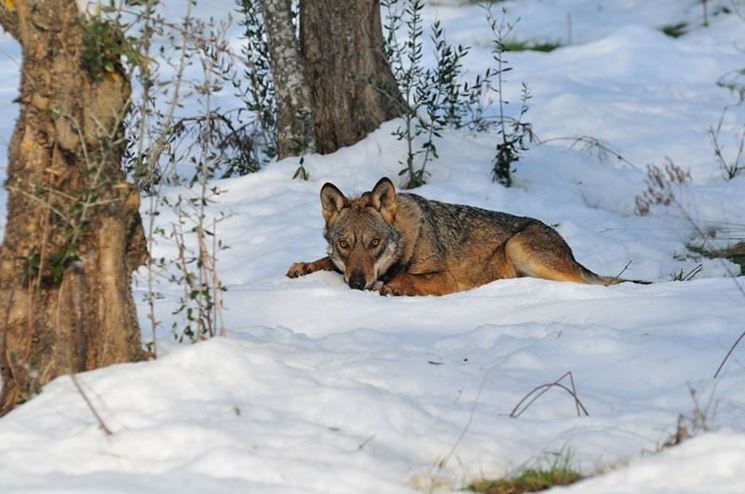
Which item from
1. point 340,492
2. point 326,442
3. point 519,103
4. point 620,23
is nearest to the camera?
point 340,492

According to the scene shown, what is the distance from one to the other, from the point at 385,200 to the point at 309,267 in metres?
0.83

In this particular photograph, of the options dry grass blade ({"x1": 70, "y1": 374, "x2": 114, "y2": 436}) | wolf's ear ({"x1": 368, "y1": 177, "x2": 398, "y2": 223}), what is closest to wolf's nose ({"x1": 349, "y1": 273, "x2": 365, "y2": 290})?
wolf's ear ({"x1": 368, "y1": 177, "x2": 398, "y2": 223})

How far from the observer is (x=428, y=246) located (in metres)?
9.75

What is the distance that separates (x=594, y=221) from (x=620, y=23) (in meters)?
9.12

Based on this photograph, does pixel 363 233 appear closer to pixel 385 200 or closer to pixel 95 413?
pixel 385 200

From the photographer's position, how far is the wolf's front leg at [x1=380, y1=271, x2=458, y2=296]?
9.06 m

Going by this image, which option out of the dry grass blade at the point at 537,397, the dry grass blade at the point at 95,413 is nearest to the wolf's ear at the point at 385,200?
the dry grass blade at the point at 537,397

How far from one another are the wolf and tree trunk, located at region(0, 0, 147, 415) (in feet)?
11.8

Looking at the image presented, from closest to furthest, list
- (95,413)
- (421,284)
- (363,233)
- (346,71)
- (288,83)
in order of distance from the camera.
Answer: (95,413) < (421,284) < (363,233) < (346,71) < (288,83)

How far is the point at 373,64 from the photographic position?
12.1 metres

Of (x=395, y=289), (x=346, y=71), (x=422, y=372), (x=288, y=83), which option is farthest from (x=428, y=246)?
(x=422, y=372)

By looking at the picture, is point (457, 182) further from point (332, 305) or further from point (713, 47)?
point (713, 47)

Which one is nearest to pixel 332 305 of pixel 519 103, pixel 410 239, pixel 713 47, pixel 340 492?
pixel 410 239

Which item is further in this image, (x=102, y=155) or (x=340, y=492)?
(x=102, y=155)
